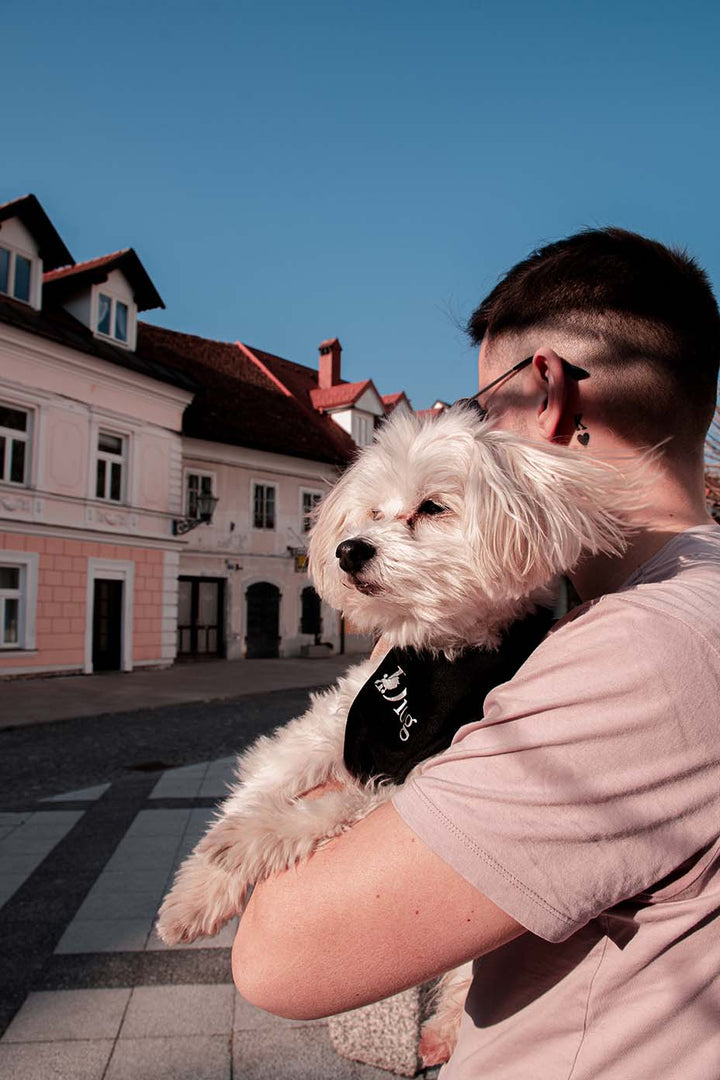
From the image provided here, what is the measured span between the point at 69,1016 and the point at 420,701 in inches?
110

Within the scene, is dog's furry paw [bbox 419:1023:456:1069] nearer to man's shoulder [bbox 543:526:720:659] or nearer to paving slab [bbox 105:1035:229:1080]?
paving slab [bbox 105:1035:229:1080]

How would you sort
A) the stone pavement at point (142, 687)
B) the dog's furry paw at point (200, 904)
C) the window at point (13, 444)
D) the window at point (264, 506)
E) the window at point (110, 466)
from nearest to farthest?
the dog's furry paw at point (200, 904)
the stone pavement at point (142, 687)
the window at point (13, 444)
the window at point (110, 466)
the window at point (264, 506)

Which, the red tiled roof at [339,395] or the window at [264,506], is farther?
the red tiled roof at [339,395]

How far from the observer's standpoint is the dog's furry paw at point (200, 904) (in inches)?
53.5

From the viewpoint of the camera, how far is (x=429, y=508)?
1.67 meters

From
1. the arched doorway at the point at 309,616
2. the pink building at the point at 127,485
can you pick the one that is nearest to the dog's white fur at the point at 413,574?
the pink building at the point at 127,485

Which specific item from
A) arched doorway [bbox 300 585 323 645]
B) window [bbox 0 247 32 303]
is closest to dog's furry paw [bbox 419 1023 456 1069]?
window [bbox 0 247 32 303]

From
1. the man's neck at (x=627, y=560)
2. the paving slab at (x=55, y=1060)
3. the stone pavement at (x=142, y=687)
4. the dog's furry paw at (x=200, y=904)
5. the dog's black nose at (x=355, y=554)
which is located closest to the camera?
the man's neck at (x=627, y=560)

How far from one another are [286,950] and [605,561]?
31.8 inches

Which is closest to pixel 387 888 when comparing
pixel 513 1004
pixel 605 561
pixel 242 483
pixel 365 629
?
pixel 513 1004

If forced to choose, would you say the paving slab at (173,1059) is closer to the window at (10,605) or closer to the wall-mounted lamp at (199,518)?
the window at (10,605)

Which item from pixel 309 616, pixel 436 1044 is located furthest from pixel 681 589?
pixel 309 616

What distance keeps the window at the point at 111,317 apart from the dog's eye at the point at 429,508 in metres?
19.9

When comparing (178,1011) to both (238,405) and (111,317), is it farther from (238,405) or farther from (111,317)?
(238,405)
